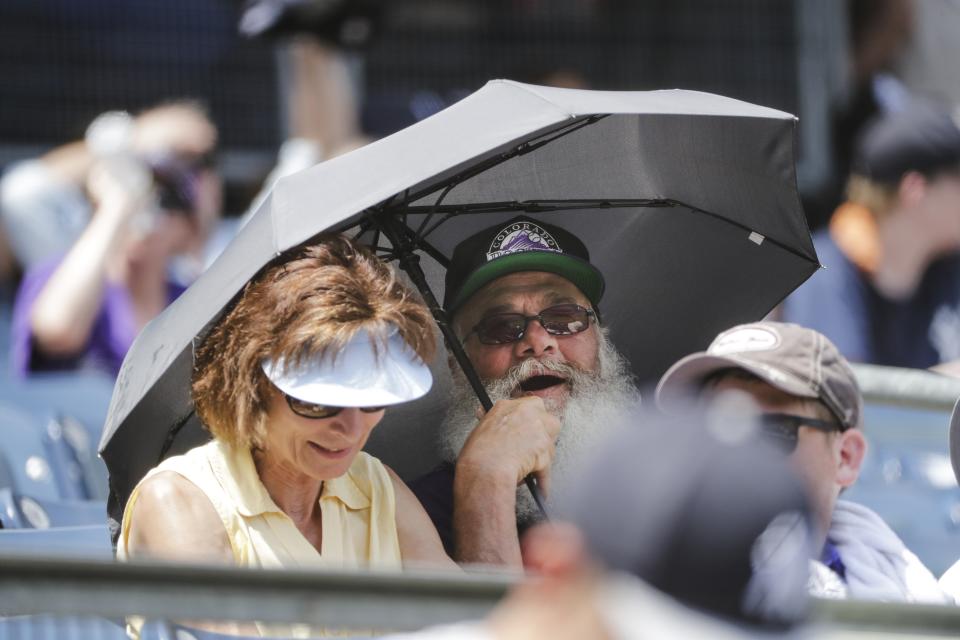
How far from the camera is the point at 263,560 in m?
3.08

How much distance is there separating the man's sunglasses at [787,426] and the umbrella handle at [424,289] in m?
0.75

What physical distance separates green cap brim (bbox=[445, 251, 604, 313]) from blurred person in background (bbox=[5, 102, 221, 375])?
158cm

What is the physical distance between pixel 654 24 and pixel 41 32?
Answer: 118 inches

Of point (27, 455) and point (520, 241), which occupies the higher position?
point (520, 241)

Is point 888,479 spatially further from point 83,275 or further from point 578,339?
point 83,275

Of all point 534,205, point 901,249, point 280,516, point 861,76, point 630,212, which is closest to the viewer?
point 280,516

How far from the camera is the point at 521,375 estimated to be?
3.82 meters

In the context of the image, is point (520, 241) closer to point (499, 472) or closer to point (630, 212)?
point (630, 212)

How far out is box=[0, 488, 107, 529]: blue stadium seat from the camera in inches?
143

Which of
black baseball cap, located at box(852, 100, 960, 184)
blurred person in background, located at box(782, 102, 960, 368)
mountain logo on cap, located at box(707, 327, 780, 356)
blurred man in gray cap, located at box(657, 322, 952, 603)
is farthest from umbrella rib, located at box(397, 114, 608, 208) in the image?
black baseball cap, located at box(852, 100, 960, 184)

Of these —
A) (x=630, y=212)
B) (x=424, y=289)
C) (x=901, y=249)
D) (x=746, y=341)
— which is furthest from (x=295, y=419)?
(x=901, y=249)

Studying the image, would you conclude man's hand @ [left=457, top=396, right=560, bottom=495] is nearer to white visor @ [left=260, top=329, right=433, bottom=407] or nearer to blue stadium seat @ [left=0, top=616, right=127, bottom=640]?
white visor @ [left=260, top=329, right=433, bottom=407]

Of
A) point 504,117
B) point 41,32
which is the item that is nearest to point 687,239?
point 504,117

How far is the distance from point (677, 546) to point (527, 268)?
2378 mm
